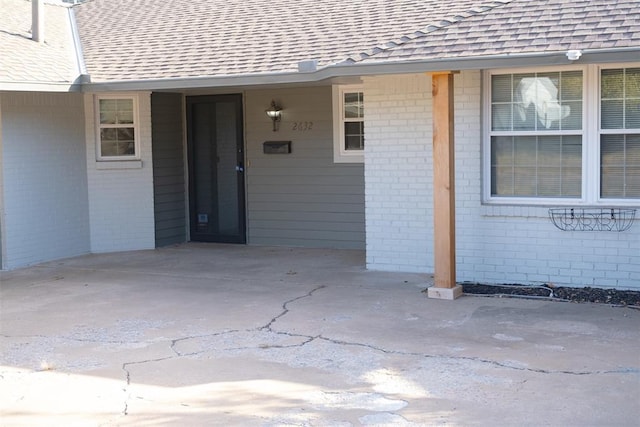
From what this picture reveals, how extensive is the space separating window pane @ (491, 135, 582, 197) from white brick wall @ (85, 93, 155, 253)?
588 centimetres

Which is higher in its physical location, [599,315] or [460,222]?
[460,222]

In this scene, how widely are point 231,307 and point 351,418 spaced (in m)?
3.70

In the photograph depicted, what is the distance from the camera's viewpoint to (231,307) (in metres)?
8.95

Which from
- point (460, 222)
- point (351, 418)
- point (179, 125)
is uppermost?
point (179, 125)

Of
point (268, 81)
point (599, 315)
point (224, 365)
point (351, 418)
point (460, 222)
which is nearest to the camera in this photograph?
point (351, 418)

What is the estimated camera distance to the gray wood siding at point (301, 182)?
512 inches

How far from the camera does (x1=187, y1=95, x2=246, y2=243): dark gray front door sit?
13.9 m

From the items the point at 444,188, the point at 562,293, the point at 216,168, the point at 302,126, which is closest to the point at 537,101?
the point at 444,188

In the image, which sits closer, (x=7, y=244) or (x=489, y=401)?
(x=489, y=401)

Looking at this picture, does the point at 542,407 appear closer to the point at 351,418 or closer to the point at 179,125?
the point at 351,418

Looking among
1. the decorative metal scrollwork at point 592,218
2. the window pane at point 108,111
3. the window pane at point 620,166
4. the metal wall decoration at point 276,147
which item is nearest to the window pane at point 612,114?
the window pane at point 620,166

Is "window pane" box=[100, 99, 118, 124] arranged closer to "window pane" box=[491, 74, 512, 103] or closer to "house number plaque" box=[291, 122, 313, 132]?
"house number plaque" box=[291, 122, 313, 132]

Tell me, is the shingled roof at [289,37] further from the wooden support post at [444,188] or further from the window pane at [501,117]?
the window pane at [501,117]

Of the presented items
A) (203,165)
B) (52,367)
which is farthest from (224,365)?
(203,165)
